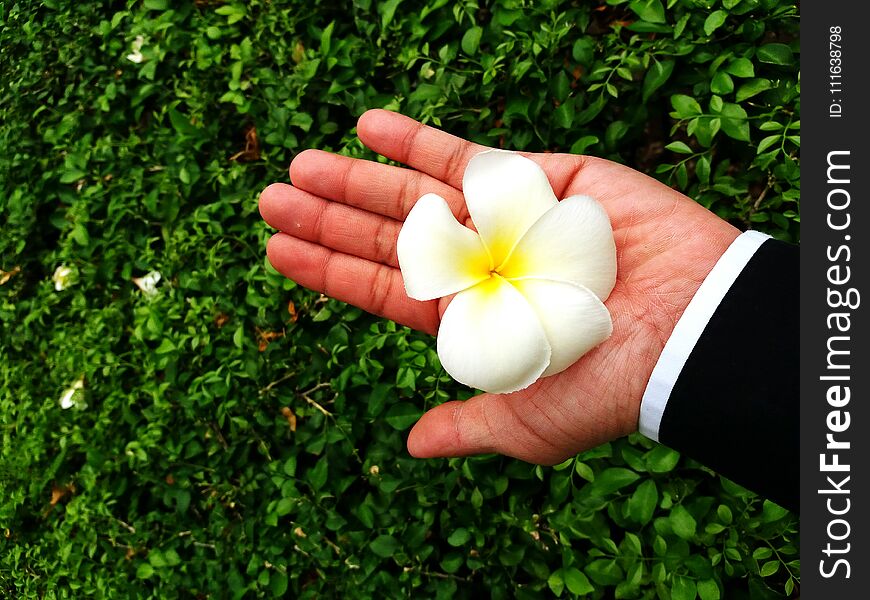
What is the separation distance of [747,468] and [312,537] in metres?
1.11

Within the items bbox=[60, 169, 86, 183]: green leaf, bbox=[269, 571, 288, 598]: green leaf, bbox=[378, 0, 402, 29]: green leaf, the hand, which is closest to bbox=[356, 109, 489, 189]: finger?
the hand

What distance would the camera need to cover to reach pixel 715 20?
1.45 metres

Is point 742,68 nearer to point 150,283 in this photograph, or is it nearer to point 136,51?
point 150,283

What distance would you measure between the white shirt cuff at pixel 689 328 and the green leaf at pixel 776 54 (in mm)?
482

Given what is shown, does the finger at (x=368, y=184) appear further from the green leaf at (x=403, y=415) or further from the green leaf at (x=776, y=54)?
the green leaf at (x=776, y=54)

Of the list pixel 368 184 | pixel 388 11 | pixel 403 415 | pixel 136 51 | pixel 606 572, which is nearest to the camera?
pixel 606 572

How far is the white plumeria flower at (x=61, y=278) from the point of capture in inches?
93.0

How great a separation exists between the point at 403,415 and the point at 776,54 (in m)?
1.17

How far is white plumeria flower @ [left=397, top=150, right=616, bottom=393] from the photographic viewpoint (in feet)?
3.89

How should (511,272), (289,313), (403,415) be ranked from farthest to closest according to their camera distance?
(289,313) < (403,415) < (511,272)

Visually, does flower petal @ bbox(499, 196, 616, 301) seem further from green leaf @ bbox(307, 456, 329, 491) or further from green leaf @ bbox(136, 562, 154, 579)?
green leaf @ bbox(136, 562, 154, 579)

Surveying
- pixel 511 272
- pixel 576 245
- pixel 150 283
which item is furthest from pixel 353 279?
pixel 150 283

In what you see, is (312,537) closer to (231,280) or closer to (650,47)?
(231,280)

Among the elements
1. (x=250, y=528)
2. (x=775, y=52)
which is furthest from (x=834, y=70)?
(x=250, y=528)
